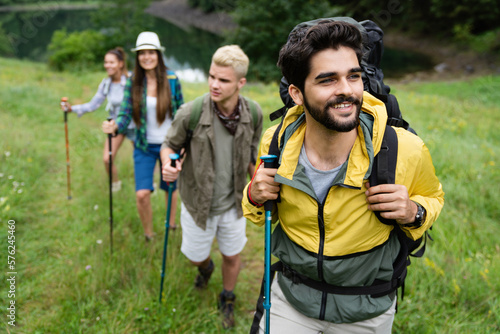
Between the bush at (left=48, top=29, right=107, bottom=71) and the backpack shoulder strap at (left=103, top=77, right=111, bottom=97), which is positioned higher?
the bush at (left=48, top=29, right=107, bottom=71)

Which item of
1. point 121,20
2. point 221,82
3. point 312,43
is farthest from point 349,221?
point 121,20

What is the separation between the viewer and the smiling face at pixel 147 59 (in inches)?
167

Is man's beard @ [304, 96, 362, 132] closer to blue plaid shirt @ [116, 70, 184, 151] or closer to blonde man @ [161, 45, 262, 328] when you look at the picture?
blonde man @ [161, 45, 262, 328]

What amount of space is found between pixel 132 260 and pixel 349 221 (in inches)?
105

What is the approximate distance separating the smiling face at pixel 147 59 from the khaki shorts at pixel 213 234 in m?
1.88

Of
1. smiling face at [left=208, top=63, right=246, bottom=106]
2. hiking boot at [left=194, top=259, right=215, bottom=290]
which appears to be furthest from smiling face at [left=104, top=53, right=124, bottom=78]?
hiking boot at [left=194, top=259, right=215, bottom=290]

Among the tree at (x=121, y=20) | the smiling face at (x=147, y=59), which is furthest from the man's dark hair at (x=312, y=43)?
the tree at (x=121, y=20)

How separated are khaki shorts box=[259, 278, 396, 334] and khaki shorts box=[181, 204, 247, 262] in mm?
1167

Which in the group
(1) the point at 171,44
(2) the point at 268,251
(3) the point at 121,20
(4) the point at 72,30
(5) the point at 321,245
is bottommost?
(2) the point at 268,251

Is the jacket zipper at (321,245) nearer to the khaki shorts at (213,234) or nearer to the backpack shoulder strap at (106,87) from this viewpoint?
the khaki shorts at (213,234)

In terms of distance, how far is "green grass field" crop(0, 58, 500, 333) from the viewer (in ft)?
10.2

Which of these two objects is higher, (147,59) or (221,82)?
(147,59)

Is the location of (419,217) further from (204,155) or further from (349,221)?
(204,155)

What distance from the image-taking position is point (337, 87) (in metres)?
1.69
